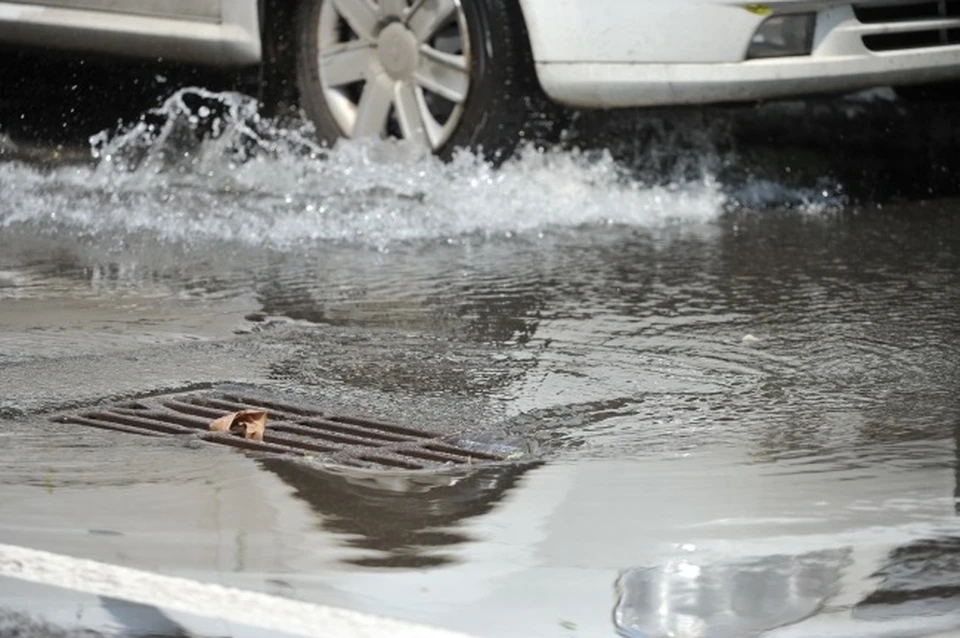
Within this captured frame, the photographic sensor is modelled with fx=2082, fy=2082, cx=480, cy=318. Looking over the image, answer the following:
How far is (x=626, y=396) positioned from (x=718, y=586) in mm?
1455

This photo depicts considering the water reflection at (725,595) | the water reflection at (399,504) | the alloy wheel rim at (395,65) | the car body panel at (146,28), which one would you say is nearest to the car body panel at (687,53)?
the alloy wheel rim at (395,65)

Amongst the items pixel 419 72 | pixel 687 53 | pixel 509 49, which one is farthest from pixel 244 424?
pixel 419 72

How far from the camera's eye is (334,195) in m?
7.49

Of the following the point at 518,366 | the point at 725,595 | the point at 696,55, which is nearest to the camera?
the point at 725,595

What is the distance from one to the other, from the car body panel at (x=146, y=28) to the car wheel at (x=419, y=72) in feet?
0.88

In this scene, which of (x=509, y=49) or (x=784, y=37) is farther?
(x=509, y=49)

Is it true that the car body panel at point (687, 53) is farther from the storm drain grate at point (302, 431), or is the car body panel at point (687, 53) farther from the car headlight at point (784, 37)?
the storm drain grate at point (302, 431)

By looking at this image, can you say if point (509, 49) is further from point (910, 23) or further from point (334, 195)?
point (910, 23)

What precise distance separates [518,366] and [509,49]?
8.43 ft

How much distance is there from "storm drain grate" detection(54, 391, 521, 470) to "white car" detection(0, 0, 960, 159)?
9.20ft

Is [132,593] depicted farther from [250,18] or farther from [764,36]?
[250,18]

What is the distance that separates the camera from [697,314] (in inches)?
220

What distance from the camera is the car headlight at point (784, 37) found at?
699 centimetres

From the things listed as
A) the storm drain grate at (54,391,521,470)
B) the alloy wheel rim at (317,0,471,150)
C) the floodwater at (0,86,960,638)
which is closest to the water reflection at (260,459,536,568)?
the floodwater at (0,86,960,638)
